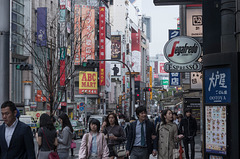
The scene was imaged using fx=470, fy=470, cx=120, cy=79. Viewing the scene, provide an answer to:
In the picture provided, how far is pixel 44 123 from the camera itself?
31.0 feet

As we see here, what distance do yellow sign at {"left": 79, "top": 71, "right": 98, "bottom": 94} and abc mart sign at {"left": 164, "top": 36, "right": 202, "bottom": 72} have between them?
70.0 m

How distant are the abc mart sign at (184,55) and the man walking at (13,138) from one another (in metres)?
6.54

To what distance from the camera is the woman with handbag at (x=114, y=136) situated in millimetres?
11273

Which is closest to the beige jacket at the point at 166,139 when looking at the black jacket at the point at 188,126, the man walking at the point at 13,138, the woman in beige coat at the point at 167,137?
the woman in beige coat at the point at 167,137

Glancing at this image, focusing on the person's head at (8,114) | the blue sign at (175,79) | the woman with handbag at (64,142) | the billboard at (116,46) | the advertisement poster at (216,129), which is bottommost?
the woman with handbag at (64,142)

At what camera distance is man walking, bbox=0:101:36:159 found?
624 cm

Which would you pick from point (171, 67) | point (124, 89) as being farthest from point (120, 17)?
point (171, 67)

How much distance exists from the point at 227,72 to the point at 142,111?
2.42m

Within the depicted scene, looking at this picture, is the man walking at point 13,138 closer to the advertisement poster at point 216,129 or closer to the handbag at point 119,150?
the advertisement poster at point 216,129

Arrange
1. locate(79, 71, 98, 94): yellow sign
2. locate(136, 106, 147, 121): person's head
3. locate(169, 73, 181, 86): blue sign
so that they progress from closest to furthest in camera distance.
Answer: locate(136, 106, 147, 121): person's head, locate(169, 73, 181, 86): blue sign, locate(79, 71, 98, 94): yellow sign

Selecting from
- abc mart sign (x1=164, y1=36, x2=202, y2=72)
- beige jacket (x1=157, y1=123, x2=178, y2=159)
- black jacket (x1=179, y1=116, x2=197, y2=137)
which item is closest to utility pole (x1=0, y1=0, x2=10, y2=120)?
beige jacket (x1=157, y1=123, x2=178, y2=159)

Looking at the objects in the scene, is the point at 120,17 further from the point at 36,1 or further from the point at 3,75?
the point at 3,75

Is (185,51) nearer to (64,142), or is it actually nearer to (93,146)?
(64,142)

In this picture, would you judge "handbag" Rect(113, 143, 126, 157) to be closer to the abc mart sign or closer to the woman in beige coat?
the woman in beige coat
